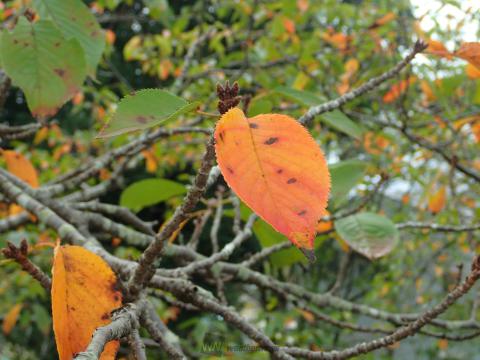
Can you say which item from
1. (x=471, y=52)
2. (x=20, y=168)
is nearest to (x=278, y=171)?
(x=471, y=52)

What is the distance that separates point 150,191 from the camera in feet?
4.57

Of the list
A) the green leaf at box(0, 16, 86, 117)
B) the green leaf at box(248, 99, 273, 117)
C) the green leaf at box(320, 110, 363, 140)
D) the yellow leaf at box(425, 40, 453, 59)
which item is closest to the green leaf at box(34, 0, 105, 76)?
the green leaf at box(0, 16, 86, 117)

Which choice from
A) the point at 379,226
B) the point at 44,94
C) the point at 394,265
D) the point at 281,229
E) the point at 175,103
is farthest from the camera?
the point at 394,265

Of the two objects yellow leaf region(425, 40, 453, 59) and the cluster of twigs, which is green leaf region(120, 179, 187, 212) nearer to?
the cluster of twigs

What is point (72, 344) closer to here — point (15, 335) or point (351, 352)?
point (351, 352)

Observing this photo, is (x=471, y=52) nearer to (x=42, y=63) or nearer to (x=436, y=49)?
(x=436, y=49)

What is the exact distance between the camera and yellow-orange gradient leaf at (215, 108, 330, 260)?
0.44m

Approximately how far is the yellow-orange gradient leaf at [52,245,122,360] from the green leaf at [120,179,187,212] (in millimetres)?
765

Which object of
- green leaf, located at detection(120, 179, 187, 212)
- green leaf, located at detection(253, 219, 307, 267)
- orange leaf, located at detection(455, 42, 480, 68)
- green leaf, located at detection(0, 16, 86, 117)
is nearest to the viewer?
orange leaf, located at detection(455, 42, 480, 68)

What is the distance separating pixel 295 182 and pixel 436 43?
0.53m

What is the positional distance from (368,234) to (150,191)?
1.89 ft

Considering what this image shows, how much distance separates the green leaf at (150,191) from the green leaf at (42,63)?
1.57ft

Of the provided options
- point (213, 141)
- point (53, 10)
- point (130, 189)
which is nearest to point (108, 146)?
point (130, 189)

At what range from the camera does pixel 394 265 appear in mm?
4785
